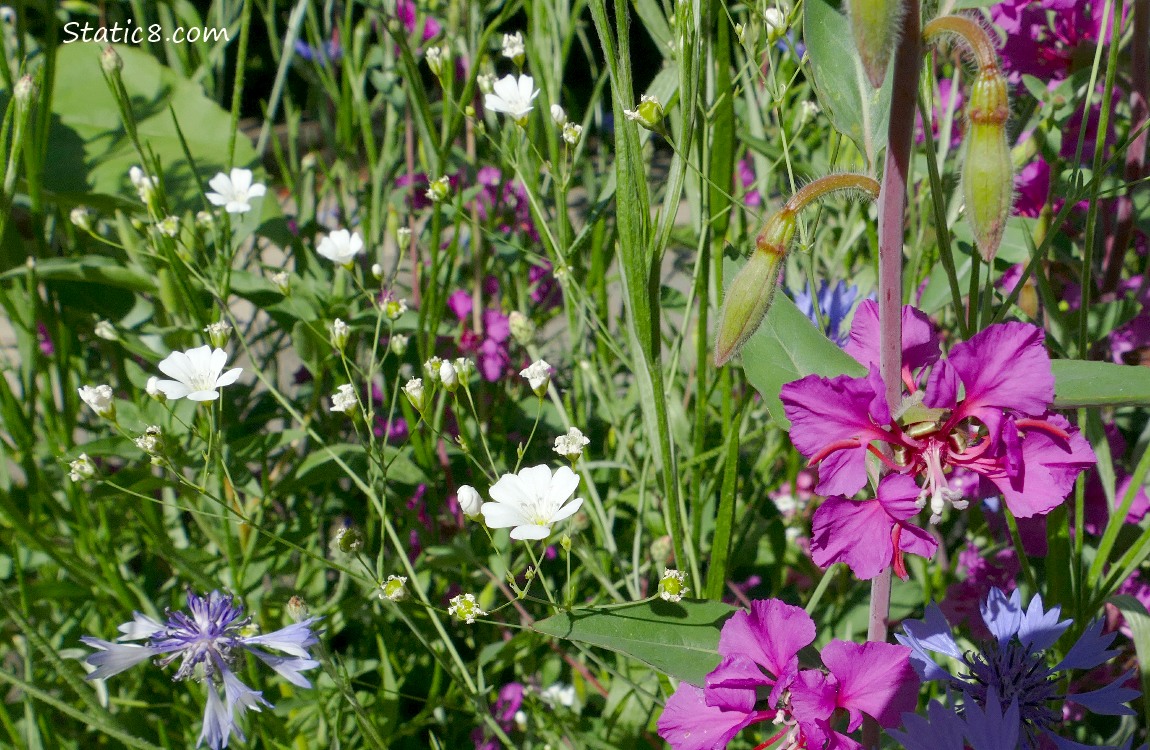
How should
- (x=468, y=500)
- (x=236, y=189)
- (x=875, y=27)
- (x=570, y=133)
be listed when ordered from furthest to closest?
1. (x=236, y=189)
2. (x=570, y=133)
3. (x=468, y=500)
4. (x=875, y=27)

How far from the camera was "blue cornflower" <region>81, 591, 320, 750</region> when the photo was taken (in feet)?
1.71

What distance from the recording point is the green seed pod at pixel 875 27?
29 cm

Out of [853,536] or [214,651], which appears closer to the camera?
[853,536]

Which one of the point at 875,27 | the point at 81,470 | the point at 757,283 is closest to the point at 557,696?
the point at 81,470

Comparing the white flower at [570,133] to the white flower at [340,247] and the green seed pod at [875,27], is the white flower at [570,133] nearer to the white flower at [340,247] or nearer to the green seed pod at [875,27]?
the white flower at [340,247]

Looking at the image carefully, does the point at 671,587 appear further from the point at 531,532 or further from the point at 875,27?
the point at 875,27

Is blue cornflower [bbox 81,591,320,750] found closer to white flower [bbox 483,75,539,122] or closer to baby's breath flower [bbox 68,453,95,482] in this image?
baby's breath flower [bbox 68,453,95,482]

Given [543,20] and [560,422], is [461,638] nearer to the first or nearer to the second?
[560,422]

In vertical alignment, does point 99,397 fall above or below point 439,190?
below

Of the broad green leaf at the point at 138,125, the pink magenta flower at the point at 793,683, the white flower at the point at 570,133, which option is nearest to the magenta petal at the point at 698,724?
the pink magenta flower at the point at 793,683

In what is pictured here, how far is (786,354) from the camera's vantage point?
1.50ft

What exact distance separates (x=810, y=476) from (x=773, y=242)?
1.94 ft

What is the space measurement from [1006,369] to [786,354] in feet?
0.38

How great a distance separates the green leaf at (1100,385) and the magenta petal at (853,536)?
0.09 metres
